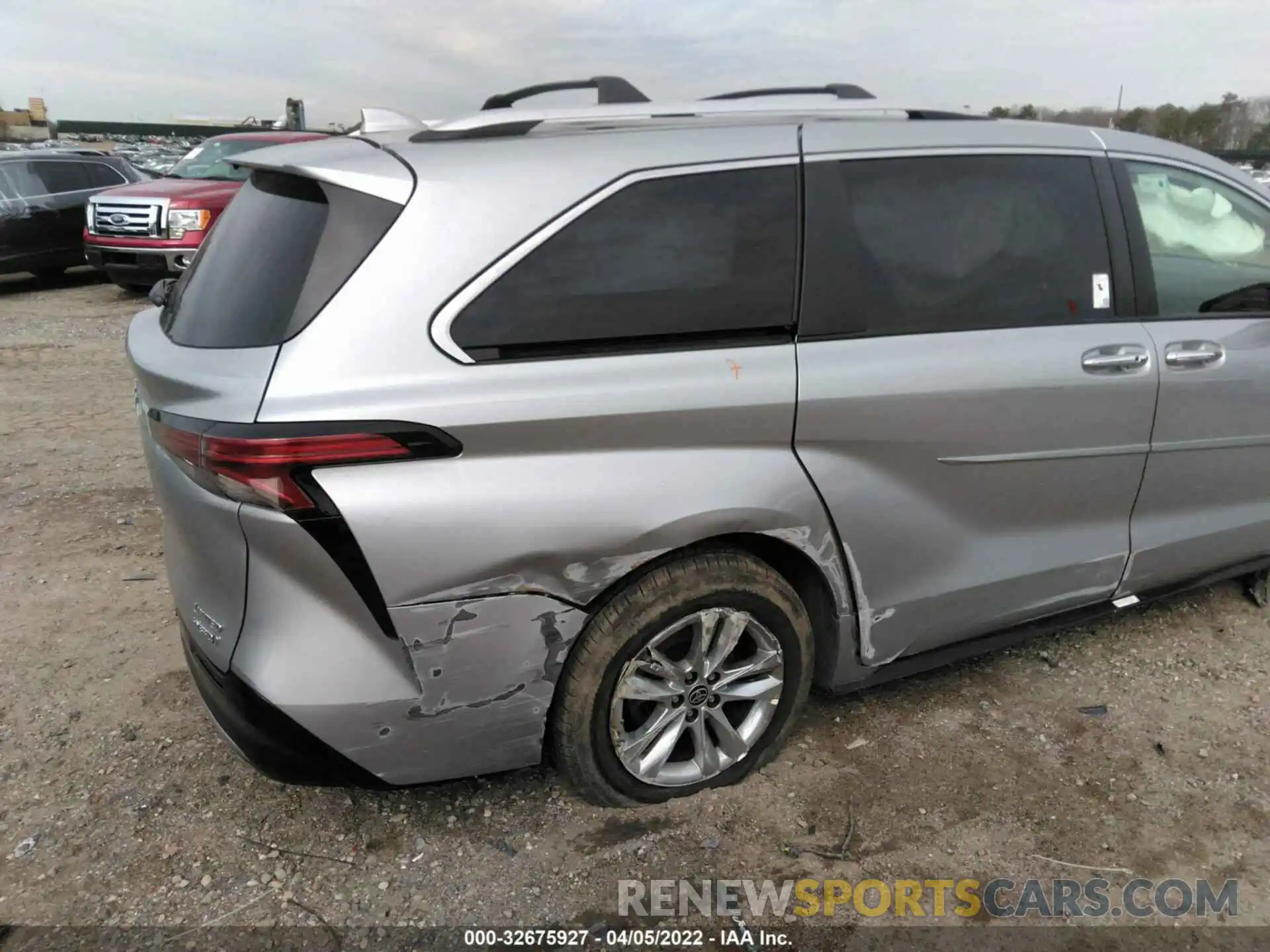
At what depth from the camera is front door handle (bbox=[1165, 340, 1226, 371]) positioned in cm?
286

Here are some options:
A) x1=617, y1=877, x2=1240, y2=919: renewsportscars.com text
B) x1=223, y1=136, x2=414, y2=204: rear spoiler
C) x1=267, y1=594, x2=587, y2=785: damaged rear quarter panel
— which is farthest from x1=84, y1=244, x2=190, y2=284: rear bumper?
x1=617, y1=877, x2=1240, y2=919: renewsportscars.com text

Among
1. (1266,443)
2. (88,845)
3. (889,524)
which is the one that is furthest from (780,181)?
(88,845)

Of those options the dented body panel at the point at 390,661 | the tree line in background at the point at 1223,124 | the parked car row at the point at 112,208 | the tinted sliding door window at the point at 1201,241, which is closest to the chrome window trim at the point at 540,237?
the dented body panel at the point at 390,661

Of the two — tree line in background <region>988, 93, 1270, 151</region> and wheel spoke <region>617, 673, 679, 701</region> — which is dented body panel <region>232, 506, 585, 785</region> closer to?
wheel spoke <region>617, 673, 679, 701</region>

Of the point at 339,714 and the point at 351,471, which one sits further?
the point at 339,714

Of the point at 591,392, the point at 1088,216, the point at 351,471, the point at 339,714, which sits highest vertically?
the point at 1088,216

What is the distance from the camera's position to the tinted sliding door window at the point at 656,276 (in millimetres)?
2102

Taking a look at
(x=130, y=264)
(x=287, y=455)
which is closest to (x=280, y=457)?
(x=287, y=455)

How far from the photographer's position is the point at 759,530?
7.64 feet

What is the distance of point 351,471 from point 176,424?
19.1 inches

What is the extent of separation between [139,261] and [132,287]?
4.43 feet

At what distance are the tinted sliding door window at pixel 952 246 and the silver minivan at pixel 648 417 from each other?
0.03 ft

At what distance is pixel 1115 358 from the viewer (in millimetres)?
2746

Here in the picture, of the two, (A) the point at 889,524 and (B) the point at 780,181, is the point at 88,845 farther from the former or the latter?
(B) the point at 780,181
